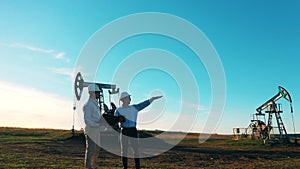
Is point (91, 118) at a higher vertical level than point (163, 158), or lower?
higher

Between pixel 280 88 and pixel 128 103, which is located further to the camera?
pixel 280 88

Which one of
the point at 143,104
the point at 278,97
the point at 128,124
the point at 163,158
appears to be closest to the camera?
the point at 128,124

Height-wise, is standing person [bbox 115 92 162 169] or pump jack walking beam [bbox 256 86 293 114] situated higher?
pump jack walking beam [bbox 256 86 293 114]

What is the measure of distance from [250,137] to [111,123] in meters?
41.2

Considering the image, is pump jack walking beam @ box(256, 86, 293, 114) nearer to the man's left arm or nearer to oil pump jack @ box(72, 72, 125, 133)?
oil pump jack @ box(72, 72, 125, 133)

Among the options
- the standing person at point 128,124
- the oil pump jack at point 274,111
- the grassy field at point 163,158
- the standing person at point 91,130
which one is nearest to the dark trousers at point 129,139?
the standing person at point 128,124

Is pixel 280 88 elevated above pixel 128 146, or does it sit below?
above

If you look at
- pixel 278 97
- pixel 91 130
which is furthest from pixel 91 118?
pixel 278 97

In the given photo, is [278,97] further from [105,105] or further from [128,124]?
[128,124]

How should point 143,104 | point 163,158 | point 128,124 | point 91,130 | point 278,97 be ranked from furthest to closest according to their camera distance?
1. point 278,97
2. point 163,158
3. point 143,104
4. point 128,124
5. point 91,130

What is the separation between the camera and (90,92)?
827 centimetres

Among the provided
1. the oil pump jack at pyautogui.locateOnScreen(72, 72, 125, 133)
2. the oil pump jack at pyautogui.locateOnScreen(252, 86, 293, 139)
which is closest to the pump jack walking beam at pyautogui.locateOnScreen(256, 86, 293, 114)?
the oil pump jack at pyautogui.locateOnScreen(252, 86, 293, 139)

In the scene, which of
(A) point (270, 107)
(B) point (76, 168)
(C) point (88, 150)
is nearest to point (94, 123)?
(C) point (88, 150)

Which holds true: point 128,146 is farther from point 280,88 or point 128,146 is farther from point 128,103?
point 280,88
